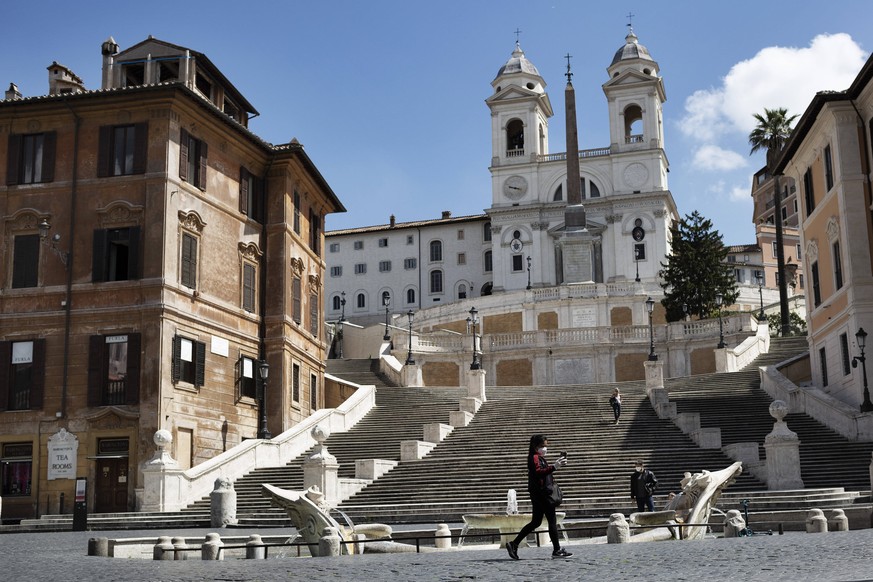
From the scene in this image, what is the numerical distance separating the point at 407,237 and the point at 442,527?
87330 millimetres

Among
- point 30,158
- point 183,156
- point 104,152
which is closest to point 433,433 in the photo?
point 183,156

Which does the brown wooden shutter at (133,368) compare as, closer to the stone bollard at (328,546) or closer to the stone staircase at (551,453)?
the stone staircase at (551,453)

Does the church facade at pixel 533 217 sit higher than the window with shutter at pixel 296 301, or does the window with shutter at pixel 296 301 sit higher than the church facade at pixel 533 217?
the church facade at pixel 533 217

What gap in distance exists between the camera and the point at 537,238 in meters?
93.9

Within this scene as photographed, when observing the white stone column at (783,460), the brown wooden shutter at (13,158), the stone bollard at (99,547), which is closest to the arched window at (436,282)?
the brown wooden shutter at (13,158)

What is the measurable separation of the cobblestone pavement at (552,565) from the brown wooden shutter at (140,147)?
19020 millimetres

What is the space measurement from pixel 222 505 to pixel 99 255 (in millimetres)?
11040

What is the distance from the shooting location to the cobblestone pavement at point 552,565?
11711 mm

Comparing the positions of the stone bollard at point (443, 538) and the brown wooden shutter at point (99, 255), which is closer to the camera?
the stone bollard at point (443, 538)

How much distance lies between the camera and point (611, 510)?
81.6 feet

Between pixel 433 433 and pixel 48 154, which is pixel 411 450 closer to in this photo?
pixel 433 433

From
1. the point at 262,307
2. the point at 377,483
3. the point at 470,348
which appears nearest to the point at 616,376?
the point at 470,348

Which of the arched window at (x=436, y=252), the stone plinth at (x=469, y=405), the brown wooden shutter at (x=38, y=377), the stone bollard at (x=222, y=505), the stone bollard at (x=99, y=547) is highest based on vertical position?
the arched window at (x=436, y=252)

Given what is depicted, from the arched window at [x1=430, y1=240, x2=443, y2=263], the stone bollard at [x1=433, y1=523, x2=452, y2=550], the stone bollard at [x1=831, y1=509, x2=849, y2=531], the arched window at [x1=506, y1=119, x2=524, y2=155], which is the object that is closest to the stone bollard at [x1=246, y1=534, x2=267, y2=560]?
the stone bollard at [x1=433, y1=523, x2=452, y2=550]
